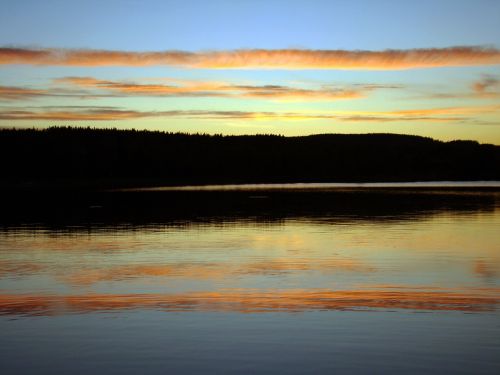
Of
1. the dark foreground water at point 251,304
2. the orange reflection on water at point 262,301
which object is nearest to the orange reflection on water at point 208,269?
the dark foreground water at point 251,304

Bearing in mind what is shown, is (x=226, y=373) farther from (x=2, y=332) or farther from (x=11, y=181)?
(x=11, y=181)

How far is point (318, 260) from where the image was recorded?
26.7 m

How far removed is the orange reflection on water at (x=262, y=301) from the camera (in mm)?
17438

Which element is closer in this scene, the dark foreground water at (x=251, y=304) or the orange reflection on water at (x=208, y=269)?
the dark foreground water at (x=251, y=304)

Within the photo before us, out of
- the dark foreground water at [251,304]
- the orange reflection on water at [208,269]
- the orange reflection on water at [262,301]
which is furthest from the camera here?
the orange reflection on water at [208,269]

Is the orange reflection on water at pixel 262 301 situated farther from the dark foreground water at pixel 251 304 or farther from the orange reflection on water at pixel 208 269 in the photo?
the orange reflection on water at pixel 208 269

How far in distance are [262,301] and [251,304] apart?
497 mm

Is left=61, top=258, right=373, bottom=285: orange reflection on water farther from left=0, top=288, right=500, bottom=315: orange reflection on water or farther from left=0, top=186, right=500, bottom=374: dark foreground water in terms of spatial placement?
left=0, top=288, right=500, bottom=315: orange reflection on water

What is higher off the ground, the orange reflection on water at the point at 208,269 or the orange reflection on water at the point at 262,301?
the orange reflection on water at the point at 208,269

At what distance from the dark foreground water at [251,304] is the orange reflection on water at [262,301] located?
5 centimetres

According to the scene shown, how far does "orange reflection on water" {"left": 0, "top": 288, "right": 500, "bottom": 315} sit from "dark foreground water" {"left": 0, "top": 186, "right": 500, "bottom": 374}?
0.15 ft

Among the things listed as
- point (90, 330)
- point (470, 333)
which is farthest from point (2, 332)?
point (470, 333)

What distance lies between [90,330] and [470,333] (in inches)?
291

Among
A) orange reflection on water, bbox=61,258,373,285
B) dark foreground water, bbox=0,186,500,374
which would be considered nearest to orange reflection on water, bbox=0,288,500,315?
dark foreground water, bbox=0,186,500,374
